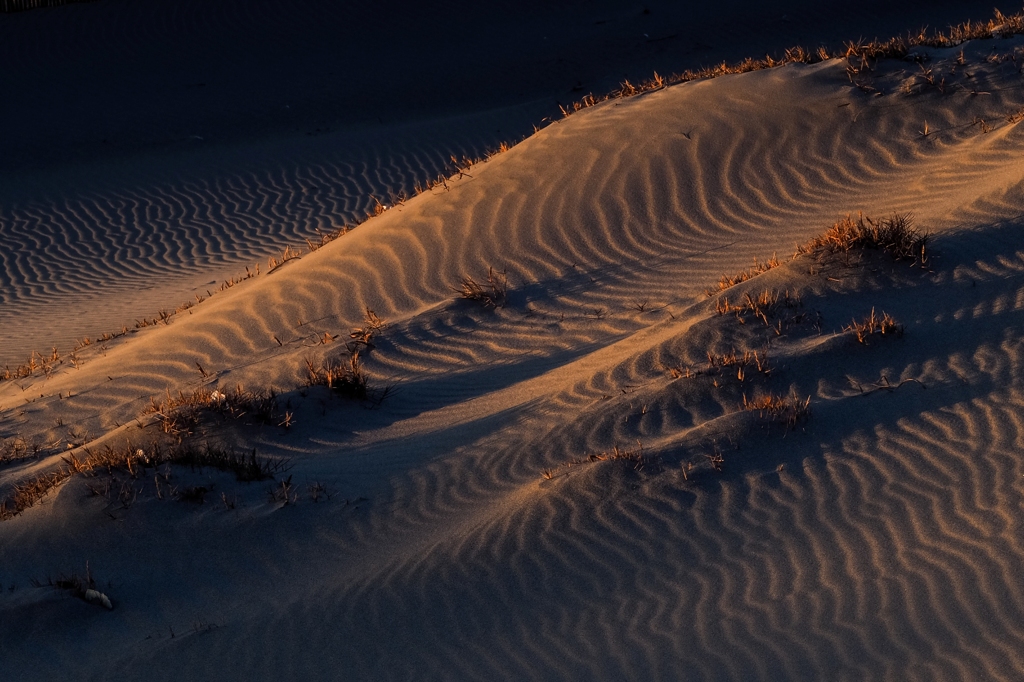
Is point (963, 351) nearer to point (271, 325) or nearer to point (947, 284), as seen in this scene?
point (947, 284)

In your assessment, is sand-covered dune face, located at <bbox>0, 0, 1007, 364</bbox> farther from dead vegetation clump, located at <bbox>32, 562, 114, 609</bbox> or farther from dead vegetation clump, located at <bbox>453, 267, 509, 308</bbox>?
dead vegetation clump, located at <bbox>32, 562, 114, 609</bbox>

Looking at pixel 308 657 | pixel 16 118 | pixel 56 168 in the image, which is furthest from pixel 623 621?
pixel 16 118

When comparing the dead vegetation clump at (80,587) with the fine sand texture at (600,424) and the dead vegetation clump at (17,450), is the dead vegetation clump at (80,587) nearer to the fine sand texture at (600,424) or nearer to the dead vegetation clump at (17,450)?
the fine sand texture at (600,424)

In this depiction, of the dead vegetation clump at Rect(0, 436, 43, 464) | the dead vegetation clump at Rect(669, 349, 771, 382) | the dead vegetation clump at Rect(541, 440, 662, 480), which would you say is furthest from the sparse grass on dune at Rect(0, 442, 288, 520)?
the dead vegetation clump at Rect(669, 349, 771, 382)

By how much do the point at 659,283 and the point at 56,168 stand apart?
13510 mm

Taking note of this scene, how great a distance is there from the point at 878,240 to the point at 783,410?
2017mm

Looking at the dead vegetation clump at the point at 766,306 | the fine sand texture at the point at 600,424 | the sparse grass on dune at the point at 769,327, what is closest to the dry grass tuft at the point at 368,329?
the fine sand texture at the point at 600,424

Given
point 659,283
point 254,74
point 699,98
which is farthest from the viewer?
point 254,74

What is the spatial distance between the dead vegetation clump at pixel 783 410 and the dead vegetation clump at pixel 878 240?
178 centimetres

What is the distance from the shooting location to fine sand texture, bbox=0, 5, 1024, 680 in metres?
4.21

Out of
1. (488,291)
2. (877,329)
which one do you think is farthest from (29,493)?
(877,329)

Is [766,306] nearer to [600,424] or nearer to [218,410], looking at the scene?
[600,424]

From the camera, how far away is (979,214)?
7.23 meters

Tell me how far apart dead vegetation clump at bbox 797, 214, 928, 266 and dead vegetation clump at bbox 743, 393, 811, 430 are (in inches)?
70.2
